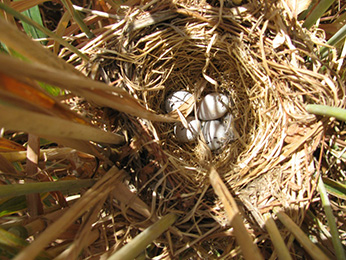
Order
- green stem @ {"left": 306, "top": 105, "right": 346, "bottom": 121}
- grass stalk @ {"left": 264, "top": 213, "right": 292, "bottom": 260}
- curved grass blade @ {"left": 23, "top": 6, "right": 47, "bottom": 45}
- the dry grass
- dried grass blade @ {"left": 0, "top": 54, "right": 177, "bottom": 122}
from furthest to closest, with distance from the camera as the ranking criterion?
curved grass blade @ {"left": 23, "top": 6, "right": 47, "bottom": 45} → the dry grass → green stem @ {"left": 306, "top": 105, "right": 346, "bottom": 121} → grass stalk @ {"left": 264, "top": 213, "right": 292, "bottom": 260} → dried grass blade @ {"left": 0, "top": 54, "right": 177, "bottom": 122}

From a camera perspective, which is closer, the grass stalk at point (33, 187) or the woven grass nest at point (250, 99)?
the grass stalk at point (33, 187)

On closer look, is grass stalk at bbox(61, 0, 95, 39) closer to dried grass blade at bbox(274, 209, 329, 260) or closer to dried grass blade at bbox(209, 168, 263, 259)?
dried grass blade at bbox(209, 168, 263, 259)

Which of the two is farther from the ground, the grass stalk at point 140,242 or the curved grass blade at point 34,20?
the curved grass blade at point 34,20

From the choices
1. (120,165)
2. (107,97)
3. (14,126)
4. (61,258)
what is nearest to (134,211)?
(120,165)

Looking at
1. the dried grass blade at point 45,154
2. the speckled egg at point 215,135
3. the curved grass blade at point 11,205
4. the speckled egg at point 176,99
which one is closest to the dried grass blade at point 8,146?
the dried grass blade at point 45,154

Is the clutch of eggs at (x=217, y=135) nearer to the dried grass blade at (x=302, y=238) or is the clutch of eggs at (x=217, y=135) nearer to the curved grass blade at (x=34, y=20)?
the dried grass blade at (x=302, y=238)

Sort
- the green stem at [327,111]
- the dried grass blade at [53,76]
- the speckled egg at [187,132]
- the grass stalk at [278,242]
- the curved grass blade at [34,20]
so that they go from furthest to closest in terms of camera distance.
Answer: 1. the speckled egg at [187,132]
2. the curved grass blade at [34,20]
3. the green stem at [327,111]
4. the grass stalk at [278,242]
5. the dried grass blade at [53,76]

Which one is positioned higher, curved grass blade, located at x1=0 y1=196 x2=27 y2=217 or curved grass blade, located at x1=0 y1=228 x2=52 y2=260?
curved grass blade, located at x1=0 y1=196 x2=27 y2=217

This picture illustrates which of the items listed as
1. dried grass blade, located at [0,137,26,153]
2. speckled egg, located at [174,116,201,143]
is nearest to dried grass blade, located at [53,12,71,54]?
dried grass blade, located at [0,137,26,153]
